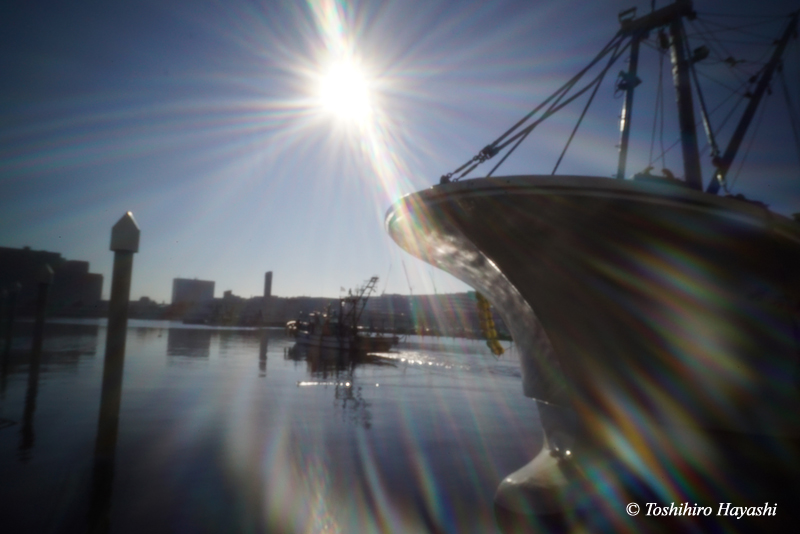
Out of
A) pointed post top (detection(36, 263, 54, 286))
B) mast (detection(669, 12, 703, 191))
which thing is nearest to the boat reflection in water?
pointed post top (detection(36, 263, 54, 286))

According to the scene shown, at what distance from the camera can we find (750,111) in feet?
45.3

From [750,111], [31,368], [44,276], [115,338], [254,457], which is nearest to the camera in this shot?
[115,338]

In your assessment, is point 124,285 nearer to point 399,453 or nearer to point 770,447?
point 399,453

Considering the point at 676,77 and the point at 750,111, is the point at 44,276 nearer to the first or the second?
the point at 676,77

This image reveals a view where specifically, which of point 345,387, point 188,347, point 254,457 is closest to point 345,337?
point 188,347

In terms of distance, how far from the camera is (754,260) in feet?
21.4

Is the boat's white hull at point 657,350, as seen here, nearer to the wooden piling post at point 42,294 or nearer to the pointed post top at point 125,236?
the pointed post top at point 125,236

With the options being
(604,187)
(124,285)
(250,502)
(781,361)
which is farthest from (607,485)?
(124,285)

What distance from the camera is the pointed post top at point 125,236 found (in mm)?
8625

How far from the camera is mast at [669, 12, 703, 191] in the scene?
38.6 feet

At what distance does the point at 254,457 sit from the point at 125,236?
4740 millimetres

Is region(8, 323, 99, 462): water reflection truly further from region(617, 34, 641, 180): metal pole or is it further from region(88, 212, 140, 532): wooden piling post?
region(617, 34, 641, 180): metal pole

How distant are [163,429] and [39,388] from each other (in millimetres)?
6561

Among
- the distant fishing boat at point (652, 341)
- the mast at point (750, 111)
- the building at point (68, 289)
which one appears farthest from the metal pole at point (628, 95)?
the building at point (68, 289)
